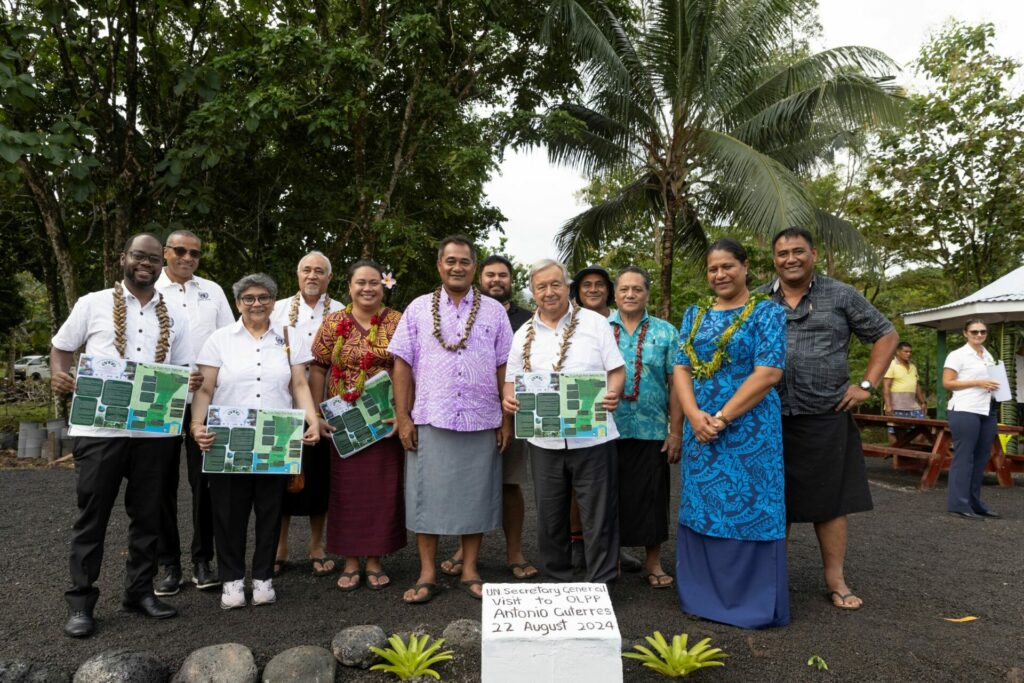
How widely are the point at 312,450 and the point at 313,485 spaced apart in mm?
228

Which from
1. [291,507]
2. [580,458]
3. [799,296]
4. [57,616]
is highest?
[799,296]

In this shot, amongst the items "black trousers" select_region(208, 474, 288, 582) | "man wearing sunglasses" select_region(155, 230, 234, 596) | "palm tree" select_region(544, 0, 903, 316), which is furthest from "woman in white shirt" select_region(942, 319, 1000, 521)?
"man wearing sunglasses" select_region(155, 230, 234, 596)

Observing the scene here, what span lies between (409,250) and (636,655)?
6.70m

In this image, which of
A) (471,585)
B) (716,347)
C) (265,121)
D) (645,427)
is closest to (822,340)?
(716,347)

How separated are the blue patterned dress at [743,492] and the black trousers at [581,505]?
0.46 metres

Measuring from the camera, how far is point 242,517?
3.87 meters

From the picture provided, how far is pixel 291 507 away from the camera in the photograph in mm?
4438

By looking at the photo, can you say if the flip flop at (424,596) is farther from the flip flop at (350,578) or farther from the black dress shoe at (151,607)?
the black dress shoe at (151,607)

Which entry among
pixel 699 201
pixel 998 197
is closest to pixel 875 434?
pixel 998 197

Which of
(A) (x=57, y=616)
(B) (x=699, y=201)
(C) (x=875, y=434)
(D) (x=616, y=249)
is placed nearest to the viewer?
(A) (x=57, y=616)

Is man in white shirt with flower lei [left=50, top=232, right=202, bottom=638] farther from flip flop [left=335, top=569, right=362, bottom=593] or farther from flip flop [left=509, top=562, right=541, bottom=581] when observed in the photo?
flip flop [left=509, top=562, right=541, bottom=581]

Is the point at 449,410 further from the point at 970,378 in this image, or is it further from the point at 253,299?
the point at 970,378

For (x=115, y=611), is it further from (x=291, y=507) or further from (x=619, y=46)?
(x=619, y=46)

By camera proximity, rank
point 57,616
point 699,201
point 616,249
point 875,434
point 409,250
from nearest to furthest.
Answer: point 57,616
point 409,250
point 699,201
point 875,434
point 616,249
